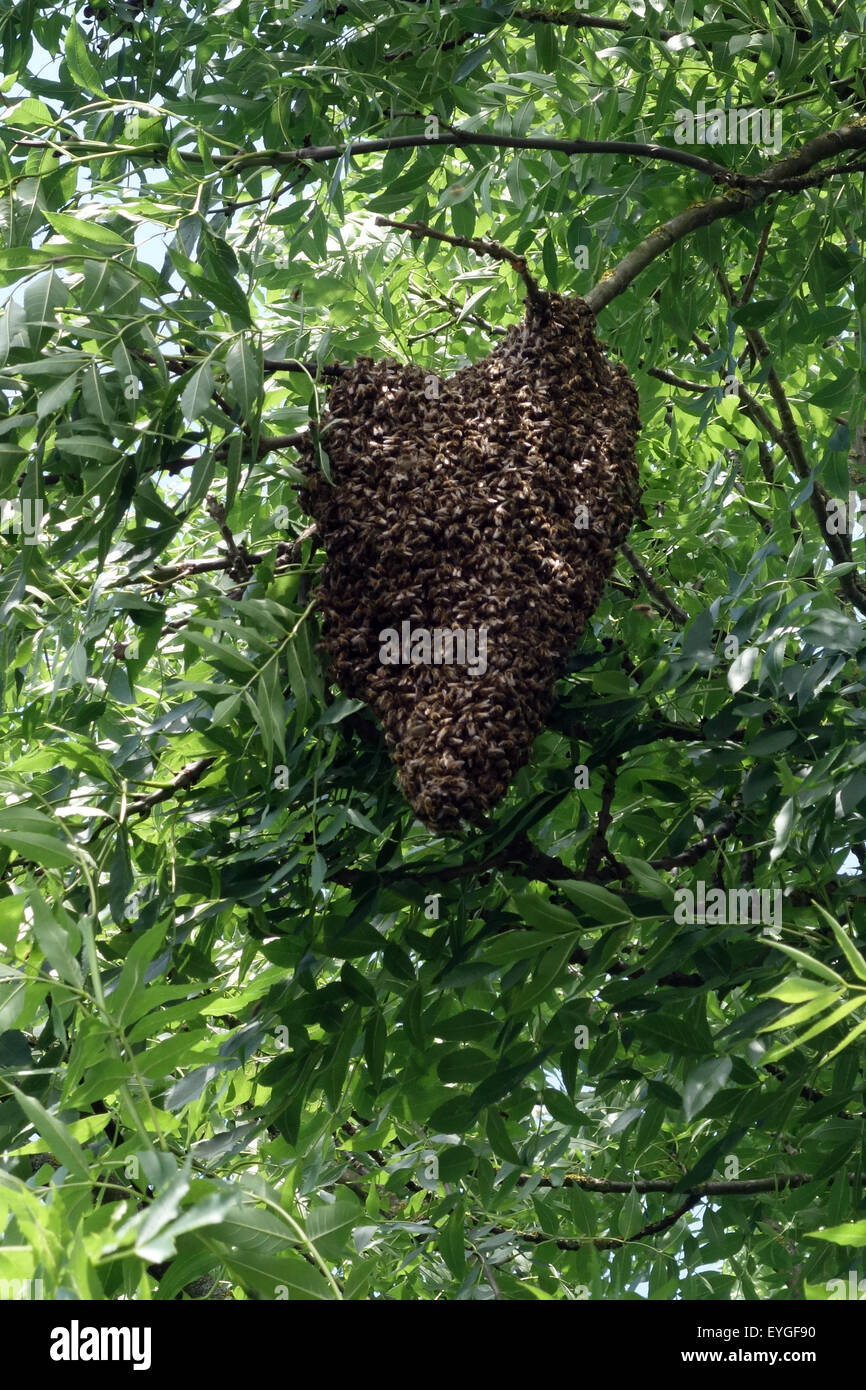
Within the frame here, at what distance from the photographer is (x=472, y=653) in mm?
2326

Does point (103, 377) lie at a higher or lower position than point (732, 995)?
higher

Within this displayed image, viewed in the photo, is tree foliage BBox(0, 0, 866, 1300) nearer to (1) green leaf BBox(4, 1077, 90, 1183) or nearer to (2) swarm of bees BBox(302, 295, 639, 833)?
(1) green leaf BBox(4, 1077, 90, 1183)

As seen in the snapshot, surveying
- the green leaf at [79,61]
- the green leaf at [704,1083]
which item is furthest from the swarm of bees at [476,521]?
the green leaf at [79,61]

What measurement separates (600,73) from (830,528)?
3.93ft

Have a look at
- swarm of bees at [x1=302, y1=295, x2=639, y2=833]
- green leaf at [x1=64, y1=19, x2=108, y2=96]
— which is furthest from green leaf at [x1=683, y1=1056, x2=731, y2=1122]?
green leaf at [x1=64, y1=19, x2=108, y2=96]

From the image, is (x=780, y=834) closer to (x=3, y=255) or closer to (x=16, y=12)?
(x=3, y=255)

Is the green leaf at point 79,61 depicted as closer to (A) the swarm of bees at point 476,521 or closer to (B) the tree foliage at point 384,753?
(B) the tree foliage at point 384,753

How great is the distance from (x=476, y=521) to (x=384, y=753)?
52 cm

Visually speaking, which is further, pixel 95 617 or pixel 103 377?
pixel 95 617

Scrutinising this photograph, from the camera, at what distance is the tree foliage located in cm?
230

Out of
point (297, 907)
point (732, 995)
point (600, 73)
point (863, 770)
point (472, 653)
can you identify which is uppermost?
point (600, 73)

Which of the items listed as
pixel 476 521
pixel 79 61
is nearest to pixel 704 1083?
pixel 476 521

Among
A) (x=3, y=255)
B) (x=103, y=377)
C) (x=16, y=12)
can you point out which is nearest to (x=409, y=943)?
(x=103, y=377)

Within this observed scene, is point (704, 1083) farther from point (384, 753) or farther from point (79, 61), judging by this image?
point (79, 61)
